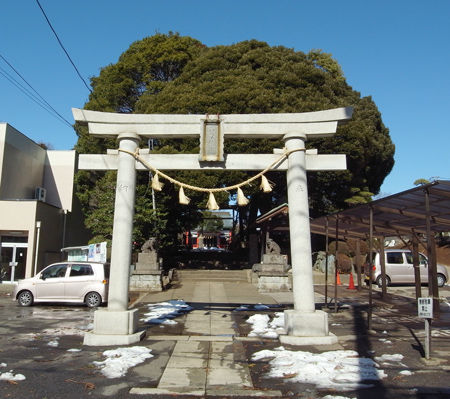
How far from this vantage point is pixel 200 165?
27.0 ft

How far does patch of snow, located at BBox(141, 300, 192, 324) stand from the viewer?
9.87 meters

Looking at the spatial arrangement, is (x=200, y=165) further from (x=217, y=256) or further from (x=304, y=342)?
(x=217, y=256)

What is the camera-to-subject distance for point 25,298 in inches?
506

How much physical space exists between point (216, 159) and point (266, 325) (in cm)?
427

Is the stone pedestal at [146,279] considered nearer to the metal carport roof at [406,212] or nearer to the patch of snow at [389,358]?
the metal carport roof at [406,212]

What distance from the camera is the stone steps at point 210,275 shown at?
1997cm

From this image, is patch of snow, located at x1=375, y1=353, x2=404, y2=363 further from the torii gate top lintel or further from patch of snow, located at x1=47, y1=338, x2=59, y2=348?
patch of snow, located at x1=47, y1=338, x2=59, y2=348

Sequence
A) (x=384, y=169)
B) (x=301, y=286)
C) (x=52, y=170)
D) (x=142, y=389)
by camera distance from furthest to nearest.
Result: 1. (x=384, y=169)
2. (x=52, y=170)
3. (x=301, y=286)
4. (x=142, y=389)

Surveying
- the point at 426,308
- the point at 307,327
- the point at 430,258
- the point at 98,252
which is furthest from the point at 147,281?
the point at 426,308

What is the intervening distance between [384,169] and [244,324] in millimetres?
21518

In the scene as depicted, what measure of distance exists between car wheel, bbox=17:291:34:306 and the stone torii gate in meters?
6.85

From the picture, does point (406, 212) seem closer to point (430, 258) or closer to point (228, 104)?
point (430, 258)

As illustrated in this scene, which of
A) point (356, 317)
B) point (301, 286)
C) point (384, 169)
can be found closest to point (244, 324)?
point (301, 286)

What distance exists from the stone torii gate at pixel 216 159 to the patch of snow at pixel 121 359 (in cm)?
97
